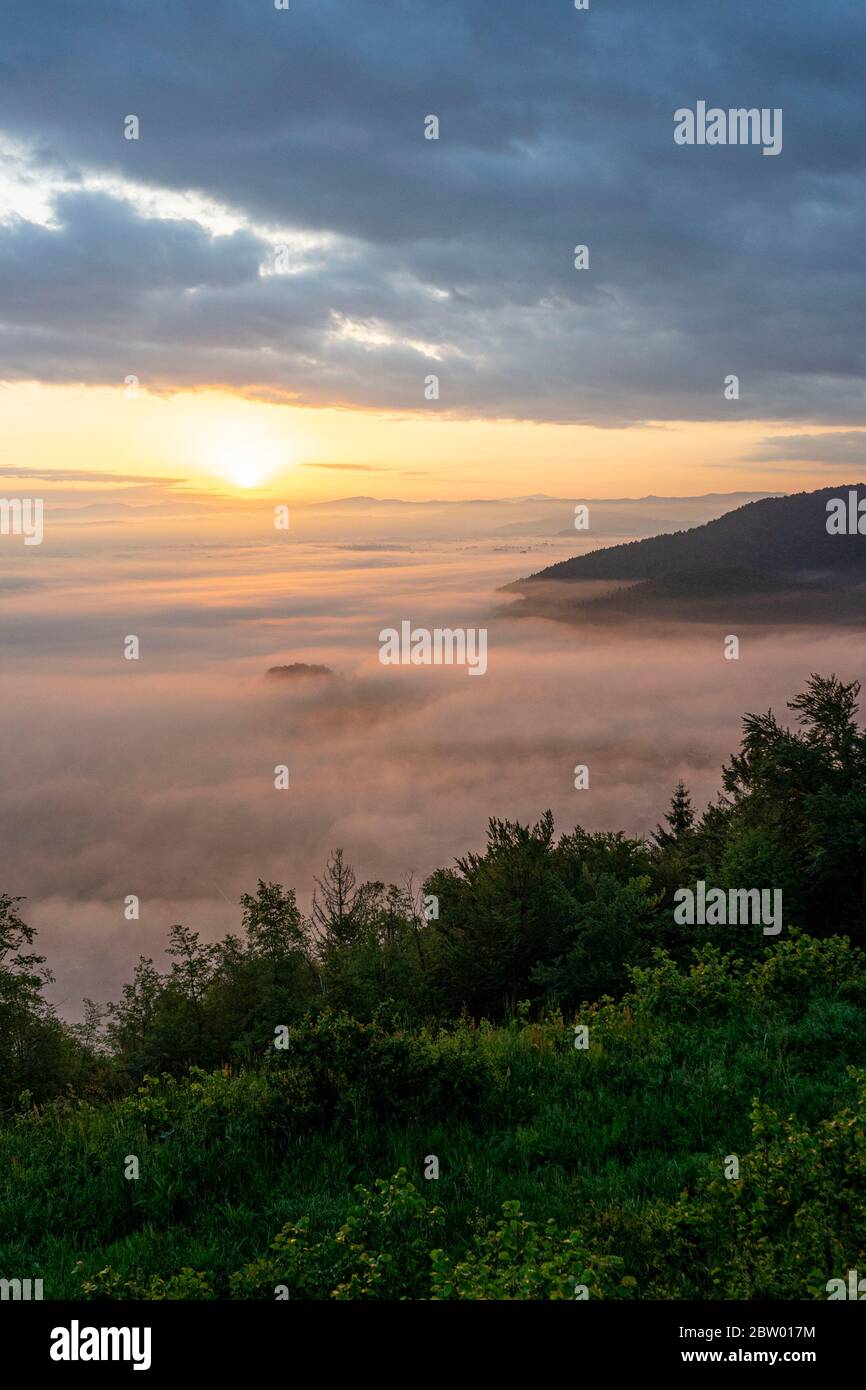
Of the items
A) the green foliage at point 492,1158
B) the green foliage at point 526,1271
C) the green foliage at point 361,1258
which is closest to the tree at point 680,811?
the green foliage at point 492,1158

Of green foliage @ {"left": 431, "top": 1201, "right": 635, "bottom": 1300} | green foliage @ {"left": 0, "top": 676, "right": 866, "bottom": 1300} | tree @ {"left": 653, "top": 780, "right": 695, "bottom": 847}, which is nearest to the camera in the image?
green foliage @ {"left": 431, "top": 1201, "right": 635, "bottom": 1300}

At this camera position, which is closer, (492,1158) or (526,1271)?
(526,1271)

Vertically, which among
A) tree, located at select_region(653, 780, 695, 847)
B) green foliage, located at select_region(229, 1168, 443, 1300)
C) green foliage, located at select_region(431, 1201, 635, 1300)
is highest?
tree, located at select_region(653, 780, 695, 847)

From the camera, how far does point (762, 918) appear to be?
31.4 metres

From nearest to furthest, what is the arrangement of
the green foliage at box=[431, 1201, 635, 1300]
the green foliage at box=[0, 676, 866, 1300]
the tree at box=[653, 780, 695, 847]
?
the green foliage at box=[431, 1201, 635, 1300] < the green foliage at box=[0, 676, 866, 1300] < the tree at box=[653, 780, 695, 847]

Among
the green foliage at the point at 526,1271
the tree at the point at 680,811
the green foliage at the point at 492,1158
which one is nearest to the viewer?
the green foliage at the point at 526,1271

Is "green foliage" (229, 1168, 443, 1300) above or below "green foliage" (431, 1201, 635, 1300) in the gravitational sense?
below

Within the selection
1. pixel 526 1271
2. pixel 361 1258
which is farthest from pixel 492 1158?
pixel 526 1271

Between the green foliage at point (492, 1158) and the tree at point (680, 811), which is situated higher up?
the tree at point (680, 811)

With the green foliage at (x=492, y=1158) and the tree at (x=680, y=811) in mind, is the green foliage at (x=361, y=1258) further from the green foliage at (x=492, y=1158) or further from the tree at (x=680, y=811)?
the tree at (x=680, y=811)

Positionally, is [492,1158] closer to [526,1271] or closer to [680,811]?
[526,1271]

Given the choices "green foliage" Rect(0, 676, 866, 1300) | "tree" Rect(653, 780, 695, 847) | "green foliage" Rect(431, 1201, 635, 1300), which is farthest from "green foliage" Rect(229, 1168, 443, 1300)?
"tree" Rect(653, 780, 695, 847)

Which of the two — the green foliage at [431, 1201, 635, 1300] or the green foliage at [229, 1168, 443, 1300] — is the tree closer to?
the green foliage at [229, 1168, 443, 1300]

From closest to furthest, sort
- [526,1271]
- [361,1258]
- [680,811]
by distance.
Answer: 1. [526,1271]
2. [361,1258]
3. [680,811]
